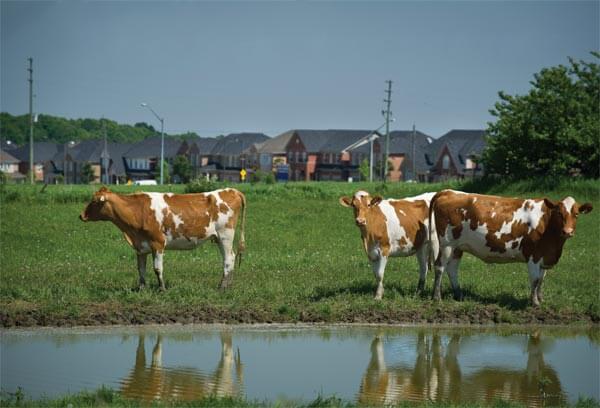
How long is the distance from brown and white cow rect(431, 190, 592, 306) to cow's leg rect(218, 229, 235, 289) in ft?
14.9

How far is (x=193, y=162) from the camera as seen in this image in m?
165

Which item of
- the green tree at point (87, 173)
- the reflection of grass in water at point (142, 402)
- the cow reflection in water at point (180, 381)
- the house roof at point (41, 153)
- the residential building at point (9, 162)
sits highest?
the house roof at point (41, 153)

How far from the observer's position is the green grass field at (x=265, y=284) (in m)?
20.1

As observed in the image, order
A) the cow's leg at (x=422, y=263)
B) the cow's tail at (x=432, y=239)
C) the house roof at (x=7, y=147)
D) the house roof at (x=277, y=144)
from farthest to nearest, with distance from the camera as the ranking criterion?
the house roof at (x=7, y=147), the house roof at (x=277, y=144), the cow's leg at (x=422, y=263), the cow's tail at (x=432, y=239)

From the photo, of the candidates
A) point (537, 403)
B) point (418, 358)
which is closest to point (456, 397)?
point (537, 403)

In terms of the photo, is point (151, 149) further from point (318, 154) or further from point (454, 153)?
point (454, 153)

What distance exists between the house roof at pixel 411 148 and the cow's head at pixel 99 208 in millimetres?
118642

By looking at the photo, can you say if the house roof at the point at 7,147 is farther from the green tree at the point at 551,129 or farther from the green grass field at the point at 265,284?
the green grass field at the point at 265,284

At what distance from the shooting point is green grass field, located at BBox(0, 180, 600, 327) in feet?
65.8

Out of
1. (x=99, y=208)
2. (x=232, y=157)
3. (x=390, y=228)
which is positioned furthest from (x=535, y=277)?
(x=232, y=157)

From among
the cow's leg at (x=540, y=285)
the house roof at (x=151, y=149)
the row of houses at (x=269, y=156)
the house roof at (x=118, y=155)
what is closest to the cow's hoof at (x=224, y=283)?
the cow's leg at (x=540, y=285)

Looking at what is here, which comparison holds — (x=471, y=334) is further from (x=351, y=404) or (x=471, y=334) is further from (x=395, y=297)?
(x=351, y=404)

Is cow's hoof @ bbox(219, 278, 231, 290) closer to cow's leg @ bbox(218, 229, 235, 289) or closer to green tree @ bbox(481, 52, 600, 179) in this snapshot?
cow's leg @ bbox(218, 229, 235, 289)

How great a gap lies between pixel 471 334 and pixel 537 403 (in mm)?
5035
